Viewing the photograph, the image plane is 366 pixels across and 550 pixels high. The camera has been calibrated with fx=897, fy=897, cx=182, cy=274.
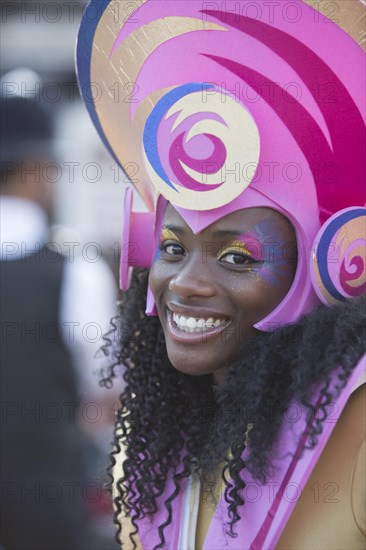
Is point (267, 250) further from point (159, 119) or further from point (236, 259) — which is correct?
point (159, 119)

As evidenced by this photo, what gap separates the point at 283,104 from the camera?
6.01 ft

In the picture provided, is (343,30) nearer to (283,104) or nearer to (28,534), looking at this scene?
(283,104)

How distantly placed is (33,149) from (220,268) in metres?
1.78

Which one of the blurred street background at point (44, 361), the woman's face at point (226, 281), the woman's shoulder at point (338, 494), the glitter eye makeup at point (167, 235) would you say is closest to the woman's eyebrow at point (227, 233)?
the woman's face at point (226, 281)

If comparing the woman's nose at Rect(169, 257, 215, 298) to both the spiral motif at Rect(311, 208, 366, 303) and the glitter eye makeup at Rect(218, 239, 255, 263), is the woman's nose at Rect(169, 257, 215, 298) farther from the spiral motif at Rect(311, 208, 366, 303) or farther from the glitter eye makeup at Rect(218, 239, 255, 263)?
the spiral motif at Rect(311, 208, 366, 303)

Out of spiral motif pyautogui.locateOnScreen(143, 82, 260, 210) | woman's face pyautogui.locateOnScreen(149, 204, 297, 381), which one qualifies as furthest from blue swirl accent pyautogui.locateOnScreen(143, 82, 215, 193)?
woman's face pyautogui.locateOnScreen(149, 204, 297, 381)

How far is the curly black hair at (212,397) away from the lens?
1769 millimetres

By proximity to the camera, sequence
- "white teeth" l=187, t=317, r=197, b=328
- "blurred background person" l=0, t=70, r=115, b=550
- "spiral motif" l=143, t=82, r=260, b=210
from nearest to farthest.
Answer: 1. "spiral motif" l=143, t=82, r=260, b=210
2. "white teeth" l=187, t=317, r=197, b=328
3. "blurred background person" l=0, t=70, r=115, b=550

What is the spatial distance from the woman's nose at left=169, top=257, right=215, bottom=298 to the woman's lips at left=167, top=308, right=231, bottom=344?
0.25 ft

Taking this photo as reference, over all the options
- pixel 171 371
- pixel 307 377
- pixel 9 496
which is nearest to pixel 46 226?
pixel 9 496

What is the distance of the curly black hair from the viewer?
1.77m

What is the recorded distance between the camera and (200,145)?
6.10 ft

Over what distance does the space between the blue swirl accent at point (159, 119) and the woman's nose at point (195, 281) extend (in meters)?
0.17

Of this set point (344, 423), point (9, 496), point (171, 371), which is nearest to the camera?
point (344, 423)
